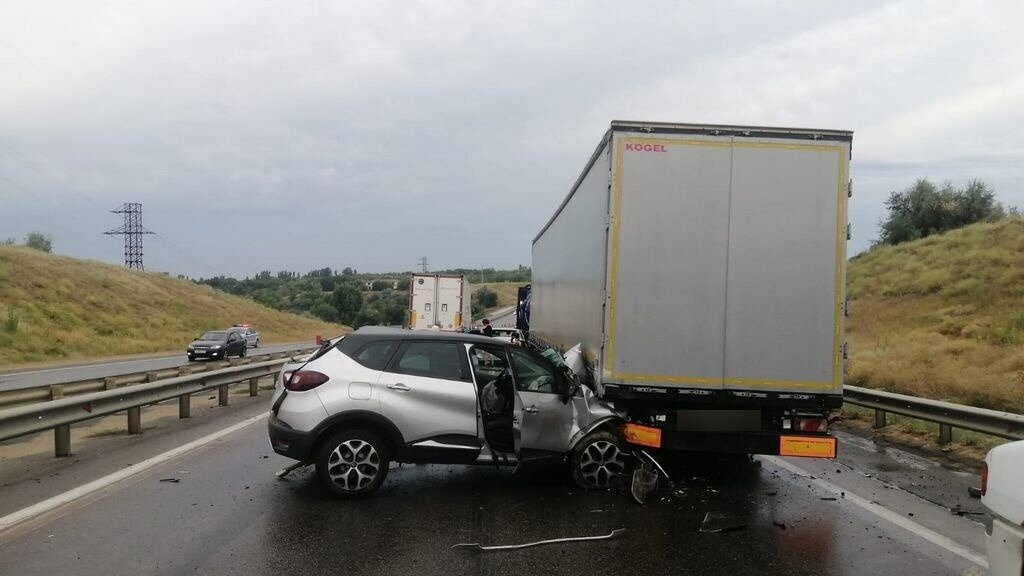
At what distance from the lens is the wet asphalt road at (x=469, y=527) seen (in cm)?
508

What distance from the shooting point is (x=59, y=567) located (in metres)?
4.86

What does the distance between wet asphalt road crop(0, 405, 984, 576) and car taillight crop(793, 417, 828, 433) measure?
704mm

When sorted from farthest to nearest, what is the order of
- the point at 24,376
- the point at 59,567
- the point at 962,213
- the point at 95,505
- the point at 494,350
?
the point at 962,213, the point at 24,376, the point at 494,350, the point at 95,505, the point at 59,567

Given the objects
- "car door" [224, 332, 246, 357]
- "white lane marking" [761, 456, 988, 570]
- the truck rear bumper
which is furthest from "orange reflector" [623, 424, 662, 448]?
"car door" [224, 332, 246, 357]

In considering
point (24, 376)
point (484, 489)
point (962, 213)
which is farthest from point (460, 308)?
point (962, 213)

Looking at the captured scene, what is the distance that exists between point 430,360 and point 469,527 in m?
1.75

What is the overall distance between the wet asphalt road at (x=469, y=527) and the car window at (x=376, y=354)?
1.23 metres

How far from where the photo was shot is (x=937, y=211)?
139 ft

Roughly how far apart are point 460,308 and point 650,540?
2420 cm

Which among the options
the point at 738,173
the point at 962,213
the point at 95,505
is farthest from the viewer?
the point at 962,213

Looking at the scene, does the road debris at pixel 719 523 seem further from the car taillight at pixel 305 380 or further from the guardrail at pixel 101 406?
the guardrail at pixel 101 406

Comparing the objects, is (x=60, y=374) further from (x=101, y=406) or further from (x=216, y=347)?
(x=101, y=406)

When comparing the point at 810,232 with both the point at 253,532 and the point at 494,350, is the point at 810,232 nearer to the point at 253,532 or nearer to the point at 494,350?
the point at 494,350

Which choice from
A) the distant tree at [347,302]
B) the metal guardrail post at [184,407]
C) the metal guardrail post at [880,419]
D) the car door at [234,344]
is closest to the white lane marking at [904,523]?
the metal guardrail post at [880,419]
